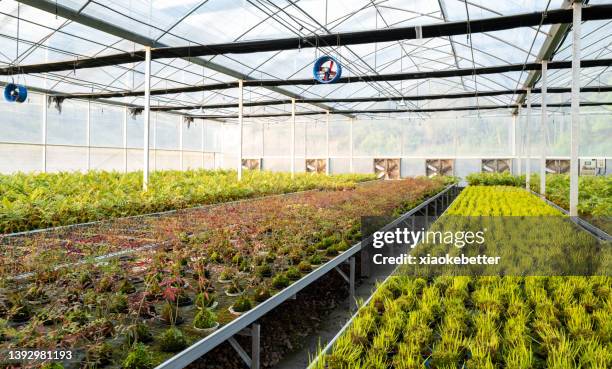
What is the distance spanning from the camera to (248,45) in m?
10.9

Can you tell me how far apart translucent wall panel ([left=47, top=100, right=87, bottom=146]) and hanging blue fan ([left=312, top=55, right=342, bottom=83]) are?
55.0 ft

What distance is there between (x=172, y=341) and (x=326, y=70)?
8083 millimetres

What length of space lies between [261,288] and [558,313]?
8.18 ft

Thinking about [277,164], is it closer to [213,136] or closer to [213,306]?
[213,136]

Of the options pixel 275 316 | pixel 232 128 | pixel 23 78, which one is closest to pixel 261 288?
pixel 275 316

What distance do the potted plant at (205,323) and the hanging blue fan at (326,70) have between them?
7516mm

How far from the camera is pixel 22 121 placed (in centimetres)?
1942

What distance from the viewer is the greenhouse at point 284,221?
9.61 ft

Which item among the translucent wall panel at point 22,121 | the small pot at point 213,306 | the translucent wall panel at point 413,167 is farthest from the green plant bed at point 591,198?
the translucent wall panel at point 22,121

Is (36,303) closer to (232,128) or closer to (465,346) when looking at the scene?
(465,346)

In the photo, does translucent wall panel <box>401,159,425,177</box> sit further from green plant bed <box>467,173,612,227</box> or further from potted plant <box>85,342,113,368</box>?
potted plant <box>85,342,113,368</box>

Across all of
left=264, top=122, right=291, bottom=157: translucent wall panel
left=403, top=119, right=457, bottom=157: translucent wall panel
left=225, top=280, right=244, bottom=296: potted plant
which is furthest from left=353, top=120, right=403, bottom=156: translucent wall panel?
left=225, top=280, right=244, bottom=296: potted plant

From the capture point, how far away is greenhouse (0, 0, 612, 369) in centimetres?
293

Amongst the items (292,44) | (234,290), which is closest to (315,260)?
(234,290)
